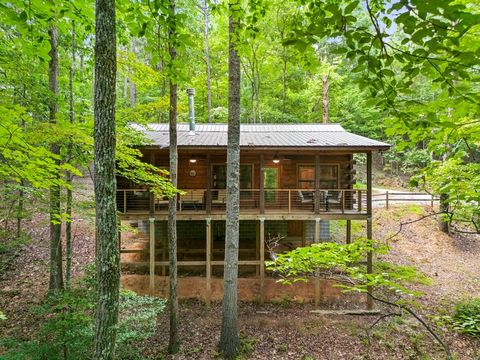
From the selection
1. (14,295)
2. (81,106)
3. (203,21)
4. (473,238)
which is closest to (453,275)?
(473,238)

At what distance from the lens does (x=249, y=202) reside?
39.6 feet

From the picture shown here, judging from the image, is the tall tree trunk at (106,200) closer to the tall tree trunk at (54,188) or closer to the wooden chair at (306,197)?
the tall tree trunk at (54,188)

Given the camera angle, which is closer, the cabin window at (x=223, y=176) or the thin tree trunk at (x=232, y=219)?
the thin tree trunk at (x=232, y=219)

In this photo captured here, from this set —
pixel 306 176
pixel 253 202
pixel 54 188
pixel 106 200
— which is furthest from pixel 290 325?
pixel 106 200

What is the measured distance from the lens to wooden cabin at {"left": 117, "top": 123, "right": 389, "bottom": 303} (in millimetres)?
9883

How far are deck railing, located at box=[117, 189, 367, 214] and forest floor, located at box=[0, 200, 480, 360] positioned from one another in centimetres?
302

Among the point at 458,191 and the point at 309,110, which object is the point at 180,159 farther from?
the point at 309,110

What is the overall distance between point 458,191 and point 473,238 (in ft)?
55.6

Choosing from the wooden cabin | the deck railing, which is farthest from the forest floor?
the deck railing

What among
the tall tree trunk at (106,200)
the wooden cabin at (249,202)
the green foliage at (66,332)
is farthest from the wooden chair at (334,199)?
the tall tree trunk at (106,200)

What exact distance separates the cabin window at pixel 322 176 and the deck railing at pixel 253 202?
461 mm

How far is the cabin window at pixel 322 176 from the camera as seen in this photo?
12.1m

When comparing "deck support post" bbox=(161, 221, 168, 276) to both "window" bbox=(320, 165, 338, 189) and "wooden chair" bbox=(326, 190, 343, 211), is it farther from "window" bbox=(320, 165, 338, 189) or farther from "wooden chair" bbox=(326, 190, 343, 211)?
"window" bbox=(320, 165, 338, 189)

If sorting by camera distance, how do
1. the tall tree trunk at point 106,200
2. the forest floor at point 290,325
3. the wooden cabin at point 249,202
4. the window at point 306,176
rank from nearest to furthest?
the tall tree trunk at point 106,200
the forest floor at point 290,325
the wooden cabin at point 249,202
the window at point 306,176
